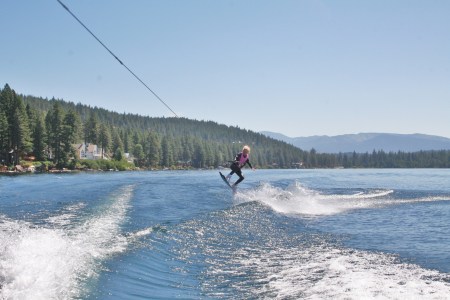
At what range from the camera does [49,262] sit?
305 inches

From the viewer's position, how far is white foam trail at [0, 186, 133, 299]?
6.62 m

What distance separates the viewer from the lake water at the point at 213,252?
25.1 feet

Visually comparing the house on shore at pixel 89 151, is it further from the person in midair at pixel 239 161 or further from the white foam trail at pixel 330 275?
the white foam trail at pixel 330 275

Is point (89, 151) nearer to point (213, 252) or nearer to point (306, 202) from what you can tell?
point (306, 202)

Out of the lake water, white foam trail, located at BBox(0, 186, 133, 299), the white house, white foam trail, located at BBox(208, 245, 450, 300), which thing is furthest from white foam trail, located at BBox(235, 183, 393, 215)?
the white house

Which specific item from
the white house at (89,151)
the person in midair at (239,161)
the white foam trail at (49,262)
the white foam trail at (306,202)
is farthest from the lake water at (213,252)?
the white house at (89,151)

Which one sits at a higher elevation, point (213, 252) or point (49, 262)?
point (49, 262)

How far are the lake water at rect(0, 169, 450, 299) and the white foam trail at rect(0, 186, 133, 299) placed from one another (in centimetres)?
2

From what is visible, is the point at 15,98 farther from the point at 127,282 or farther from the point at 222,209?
the point at 127,282

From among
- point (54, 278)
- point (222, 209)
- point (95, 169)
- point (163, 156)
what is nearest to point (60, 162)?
point (95, 169)

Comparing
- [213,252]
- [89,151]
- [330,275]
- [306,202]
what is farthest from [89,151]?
[330,275]

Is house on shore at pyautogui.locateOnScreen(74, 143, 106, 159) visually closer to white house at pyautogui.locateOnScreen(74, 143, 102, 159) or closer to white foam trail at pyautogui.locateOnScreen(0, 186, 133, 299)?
white house at pyautogui.locateOnScreen(74, 143, 102, 159)

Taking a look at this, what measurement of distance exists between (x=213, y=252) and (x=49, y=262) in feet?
16.4

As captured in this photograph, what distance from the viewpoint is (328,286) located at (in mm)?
8219
